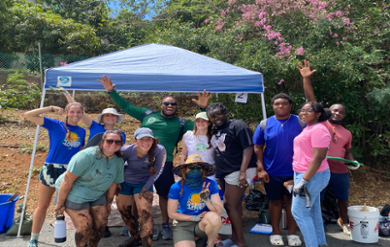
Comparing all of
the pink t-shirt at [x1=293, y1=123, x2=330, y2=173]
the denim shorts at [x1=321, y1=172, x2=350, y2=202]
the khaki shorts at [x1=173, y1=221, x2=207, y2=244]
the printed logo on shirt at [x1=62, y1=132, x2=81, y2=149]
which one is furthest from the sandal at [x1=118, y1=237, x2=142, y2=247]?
the denim shorts at [x1=321, y1=172, x2=350, y2=202]

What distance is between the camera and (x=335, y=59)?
6.23m

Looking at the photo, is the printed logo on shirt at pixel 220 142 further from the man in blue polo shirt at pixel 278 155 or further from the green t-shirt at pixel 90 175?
the green t-shirt at pixel 90 175

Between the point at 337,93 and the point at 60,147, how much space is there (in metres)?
4.78

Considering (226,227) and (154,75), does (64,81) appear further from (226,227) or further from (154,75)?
(226,227)

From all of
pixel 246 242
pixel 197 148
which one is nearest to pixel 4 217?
pixel 197 148

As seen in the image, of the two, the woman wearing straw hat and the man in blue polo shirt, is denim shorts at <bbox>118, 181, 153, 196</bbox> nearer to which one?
the woman wearing straw hat

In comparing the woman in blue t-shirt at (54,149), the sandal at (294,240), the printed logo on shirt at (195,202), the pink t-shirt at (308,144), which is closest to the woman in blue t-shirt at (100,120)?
the woman in blue t-shirt at (54,149)

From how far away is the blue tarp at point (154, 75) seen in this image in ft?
14.5

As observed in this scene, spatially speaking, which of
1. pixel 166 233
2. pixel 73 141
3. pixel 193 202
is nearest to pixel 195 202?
pixel 193 202

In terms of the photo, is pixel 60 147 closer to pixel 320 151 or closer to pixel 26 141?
pixel 320 151

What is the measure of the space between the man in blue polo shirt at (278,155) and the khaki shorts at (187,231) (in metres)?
0.99

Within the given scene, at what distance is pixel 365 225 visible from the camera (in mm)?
4168

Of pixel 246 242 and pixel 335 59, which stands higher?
pixel 335 59

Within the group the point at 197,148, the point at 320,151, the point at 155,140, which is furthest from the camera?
the point at 197,148
